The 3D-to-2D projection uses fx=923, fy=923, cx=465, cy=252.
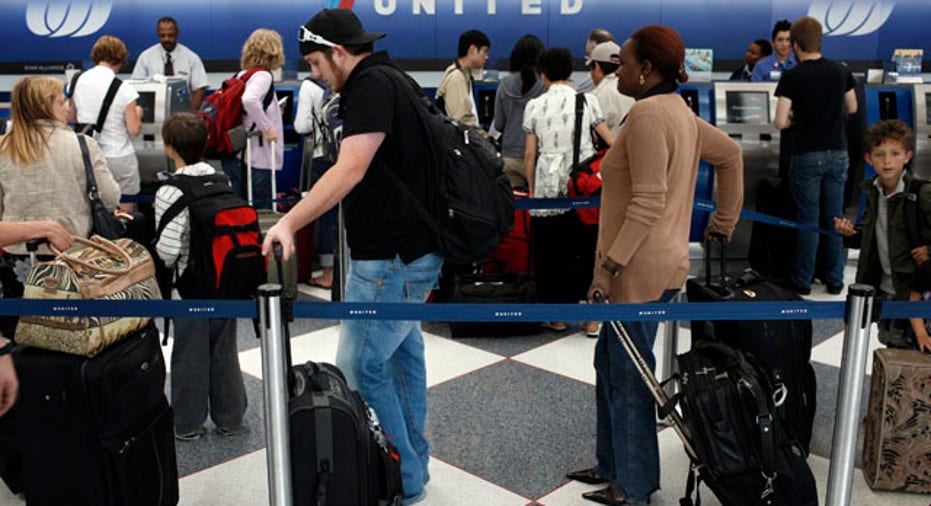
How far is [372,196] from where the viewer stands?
2.45 meters

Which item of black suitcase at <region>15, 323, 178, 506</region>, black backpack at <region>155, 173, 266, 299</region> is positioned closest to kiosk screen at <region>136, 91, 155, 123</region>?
black backpack at <region>155, 173, 266, 299</region>

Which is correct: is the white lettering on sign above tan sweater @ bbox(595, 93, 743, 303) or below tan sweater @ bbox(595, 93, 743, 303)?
above

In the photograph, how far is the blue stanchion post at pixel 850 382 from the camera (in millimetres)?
2156

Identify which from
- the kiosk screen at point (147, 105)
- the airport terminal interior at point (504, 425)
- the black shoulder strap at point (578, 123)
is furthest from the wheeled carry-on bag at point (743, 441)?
the kiosk screen at point (147, 105)

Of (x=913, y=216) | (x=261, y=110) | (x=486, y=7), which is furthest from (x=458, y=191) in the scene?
(x=486, y=7)

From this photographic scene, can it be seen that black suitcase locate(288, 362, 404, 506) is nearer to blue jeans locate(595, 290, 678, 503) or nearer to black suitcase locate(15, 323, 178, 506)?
black suitcase locate(15, 323, 178, 506)

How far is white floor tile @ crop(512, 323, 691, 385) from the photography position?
396cm

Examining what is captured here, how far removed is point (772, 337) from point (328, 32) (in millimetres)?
1642

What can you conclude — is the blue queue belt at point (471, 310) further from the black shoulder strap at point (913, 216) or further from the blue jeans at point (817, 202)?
the blue jeans at point (817, 202)

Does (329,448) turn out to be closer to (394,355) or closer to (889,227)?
(394,355)

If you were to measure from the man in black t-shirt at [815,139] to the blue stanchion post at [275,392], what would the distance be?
147 inches

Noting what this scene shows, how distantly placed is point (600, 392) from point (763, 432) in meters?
0.56

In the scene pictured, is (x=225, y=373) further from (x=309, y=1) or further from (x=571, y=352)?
(x=309, y=1)

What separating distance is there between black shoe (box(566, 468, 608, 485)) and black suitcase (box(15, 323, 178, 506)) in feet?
4.22
